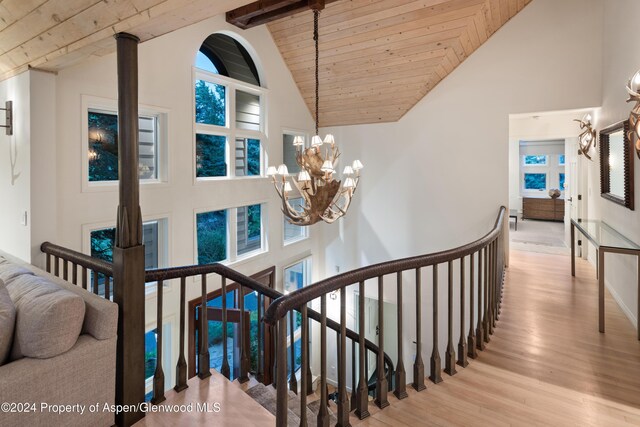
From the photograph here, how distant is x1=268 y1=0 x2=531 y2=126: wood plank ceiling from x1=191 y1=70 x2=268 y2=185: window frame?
107cm

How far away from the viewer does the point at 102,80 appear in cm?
364

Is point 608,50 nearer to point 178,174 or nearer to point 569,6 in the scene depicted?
point 569,6

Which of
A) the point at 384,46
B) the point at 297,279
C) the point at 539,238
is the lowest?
the point at 297,279

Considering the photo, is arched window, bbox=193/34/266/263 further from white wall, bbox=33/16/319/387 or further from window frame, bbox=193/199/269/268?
white wall, bbox=33/16/319/387

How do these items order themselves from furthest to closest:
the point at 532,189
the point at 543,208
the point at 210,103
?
the point at 532,189, the point at 543,208, the point at 210,103

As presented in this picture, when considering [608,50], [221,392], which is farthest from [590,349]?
[608,50]

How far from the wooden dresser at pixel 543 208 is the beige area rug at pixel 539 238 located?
0.53 meters

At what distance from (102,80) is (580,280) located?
6.27 meters

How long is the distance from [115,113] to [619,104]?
5.60m

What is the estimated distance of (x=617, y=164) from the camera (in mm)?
3771

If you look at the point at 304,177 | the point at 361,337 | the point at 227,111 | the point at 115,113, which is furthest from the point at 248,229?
the point at 361,337

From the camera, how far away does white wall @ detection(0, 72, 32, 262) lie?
2.93 metres

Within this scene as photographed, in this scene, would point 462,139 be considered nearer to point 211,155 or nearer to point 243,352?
point 211,155

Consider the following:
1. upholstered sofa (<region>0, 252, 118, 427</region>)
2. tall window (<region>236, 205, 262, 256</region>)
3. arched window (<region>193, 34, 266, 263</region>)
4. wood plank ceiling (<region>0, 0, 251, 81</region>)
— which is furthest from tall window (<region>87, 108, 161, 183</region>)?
upholstered sofa (<region>0, 252, 118, 427</region>)
